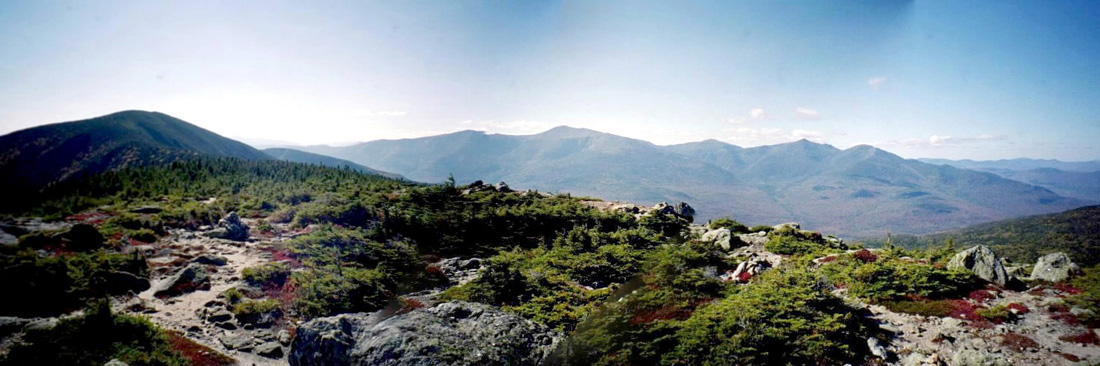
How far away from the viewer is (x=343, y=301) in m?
17.4

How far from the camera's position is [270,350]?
14.2 metres

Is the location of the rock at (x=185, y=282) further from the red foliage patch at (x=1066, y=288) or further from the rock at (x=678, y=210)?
the red foliage patch at (x=1066, y=288)

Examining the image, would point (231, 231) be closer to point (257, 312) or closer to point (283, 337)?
point (257, 312)

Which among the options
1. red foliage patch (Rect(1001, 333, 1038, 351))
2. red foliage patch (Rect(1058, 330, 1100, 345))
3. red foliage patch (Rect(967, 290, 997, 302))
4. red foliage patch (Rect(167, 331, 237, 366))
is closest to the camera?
red foliage patch (Rect(1058, 330, 1100, 345))

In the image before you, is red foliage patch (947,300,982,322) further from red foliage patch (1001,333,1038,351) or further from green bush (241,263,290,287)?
green bush (241,263,290,287)

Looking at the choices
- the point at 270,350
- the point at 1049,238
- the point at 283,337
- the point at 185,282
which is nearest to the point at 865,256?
the point at 283,337

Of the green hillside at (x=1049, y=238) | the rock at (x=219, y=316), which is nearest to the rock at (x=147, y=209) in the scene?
the rock at (x=219, y=316)

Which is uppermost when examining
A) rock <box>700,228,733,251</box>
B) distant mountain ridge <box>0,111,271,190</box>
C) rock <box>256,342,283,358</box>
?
distant mountain ridge <box>0,111,271,190</box>

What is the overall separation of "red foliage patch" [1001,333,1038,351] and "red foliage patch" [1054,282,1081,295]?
4.88m

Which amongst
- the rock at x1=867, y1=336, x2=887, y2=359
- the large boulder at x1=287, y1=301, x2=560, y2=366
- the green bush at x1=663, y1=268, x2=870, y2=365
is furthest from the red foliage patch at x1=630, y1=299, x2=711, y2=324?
the rock at x1=867, y1=336, x2=887, y2=359

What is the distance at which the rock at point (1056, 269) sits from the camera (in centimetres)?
1571

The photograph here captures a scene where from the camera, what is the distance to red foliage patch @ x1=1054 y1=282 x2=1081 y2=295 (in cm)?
1446

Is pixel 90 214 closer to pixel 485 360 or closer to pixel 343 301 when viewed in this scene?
pixel 343 301

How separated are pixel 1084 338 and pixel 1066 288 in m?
5.16
